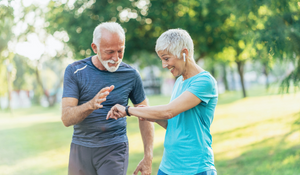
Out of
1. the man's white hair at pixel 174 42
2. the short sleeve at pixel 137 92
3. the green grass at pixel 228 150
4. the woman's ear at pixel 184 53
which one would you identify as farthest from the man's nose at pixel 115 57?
the green grass at pixel 228 150

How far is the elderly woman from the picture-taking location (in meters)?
2.36

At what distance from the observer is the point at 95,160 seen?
9.55 ft

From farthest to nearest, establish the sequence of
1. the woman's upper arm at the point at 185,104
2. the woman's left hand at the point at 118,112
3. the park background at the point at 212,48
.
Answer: the park background at the point at 212,48 → the woman's left hand at the point at 118,112 → the woman's upper arm at the point at 185,104

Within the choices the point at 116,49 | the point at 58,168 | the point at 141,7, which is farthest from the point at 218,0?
the point at 116,49

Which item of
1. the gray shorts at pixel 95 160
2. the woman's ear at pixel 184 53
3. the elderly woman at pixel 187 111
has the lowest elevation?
the gray shorts at pixel 95 160

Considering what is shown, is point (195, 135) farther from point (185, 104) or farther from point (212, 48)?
point (212, 48)

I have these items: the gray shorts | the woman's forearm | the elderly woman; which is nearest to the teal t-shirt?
the elderly woman

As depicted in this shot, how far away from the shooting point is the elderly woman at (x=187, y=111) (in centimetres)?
236

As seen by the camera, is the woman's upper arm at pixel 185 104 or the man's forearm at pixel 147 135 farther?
the man's forearm at pixel 147 135

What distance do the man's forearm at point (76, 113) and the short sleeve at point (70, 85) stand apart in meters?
0.14

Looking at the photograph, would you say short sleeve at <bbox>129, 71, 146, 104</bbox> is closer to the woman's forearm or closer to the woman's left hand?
the woman's left hand

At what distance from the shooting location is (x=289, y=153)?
316 inches

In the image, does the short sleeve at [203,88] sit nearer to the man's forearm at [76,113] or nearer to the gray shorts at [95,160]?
the man's forearm at [76,113]

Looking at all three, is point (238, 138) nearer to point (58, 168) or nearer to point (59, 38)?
point (58, 168)
